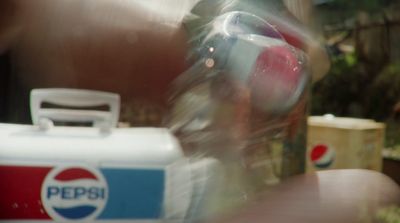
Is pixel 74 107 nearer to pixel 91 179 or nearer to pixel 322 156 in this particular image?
pixel 91 179

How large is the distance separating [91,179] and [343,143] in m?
0.26

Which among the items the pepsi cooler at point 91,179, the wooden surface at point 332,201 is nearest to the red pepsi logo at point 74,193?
the pepsi cooler at point 91,179

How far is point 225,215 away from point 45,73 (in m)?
0.30

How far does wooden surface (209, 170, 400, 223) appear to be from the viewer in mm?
560

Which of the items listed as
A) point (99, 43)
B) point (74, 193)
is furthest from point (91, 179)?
point (99, 43)

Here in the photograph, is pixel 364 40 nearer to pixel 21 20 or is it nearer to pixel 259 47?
pixel 259 47

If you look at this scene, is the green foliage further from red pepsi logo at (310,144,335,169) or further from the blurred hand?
the blurred hand

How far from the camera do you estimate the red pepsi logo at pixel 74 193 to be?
53 cm

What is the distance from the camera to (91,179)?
536 millimetres

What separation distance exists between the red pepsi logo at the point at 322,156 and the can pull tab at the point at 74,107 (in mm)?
209

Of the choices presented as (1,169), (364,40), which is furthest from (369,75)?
(1,169)

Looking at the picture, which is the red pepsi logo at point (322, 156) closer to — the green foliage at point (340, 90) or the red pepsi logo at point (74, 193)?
the green foliage at point (340, 90)

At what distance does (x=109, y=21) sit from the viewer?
27.1 inches

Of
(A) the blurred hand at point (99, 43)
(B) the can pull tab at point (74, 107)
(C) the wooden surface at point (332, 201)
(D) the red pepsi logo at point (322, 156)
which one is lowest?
(C) the wooden surface at point (332, 201)
